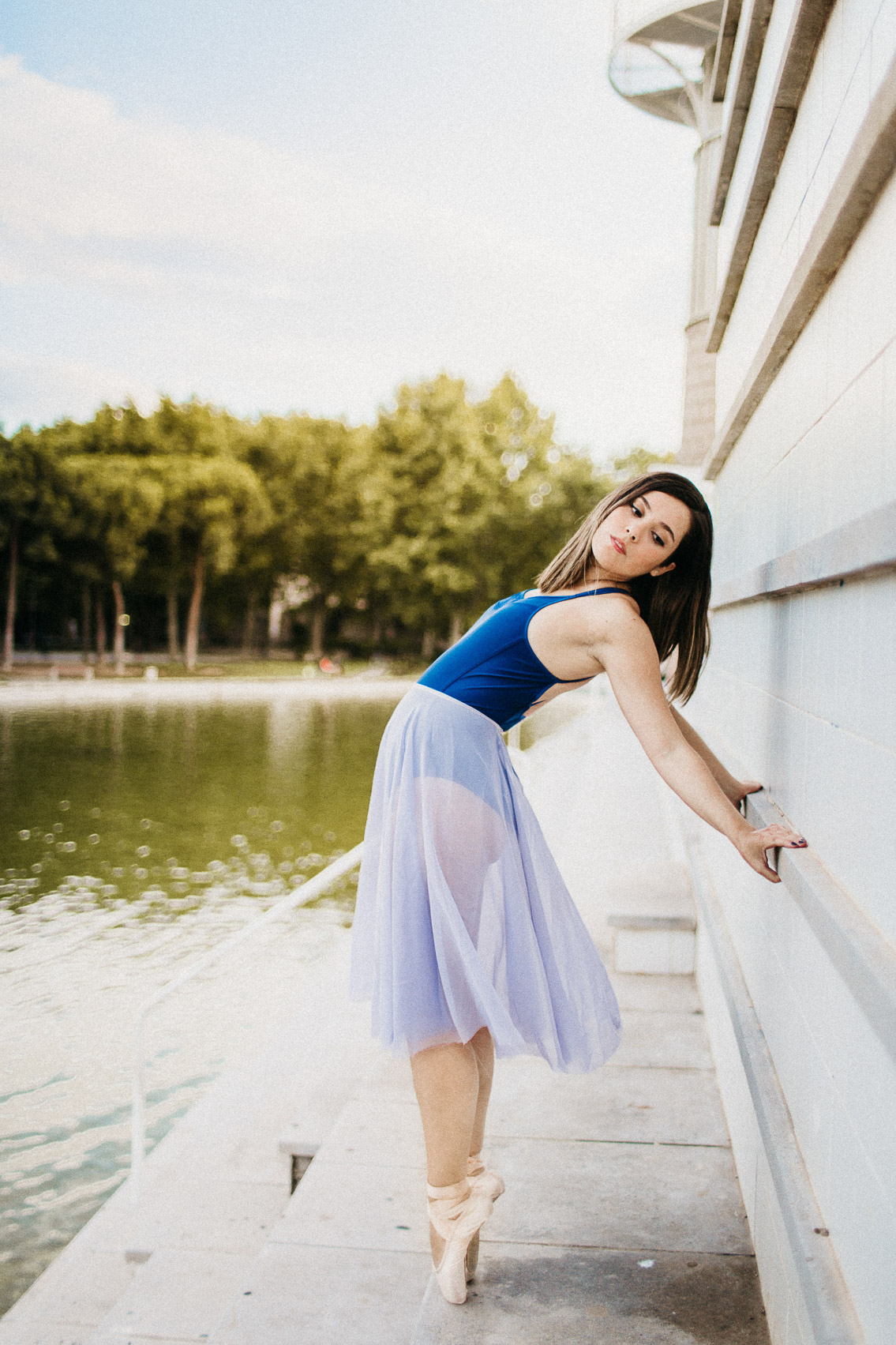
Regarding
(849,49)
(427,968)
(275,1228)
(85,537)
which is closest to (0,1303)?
(275,1228)

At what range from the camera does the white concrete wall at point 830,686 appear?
1217mm

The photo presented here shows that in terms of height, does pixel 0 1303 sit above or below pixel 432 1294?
below

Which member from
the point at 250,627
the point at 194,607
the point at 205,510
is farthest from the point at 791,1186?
the point at 250,627

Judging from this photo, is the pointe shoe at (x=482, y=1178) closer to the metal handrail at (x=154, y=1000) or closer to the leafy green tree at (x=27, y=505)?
the metal handrail at (x=154, y=1000)

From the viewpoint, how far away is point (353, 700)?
31.2 metres

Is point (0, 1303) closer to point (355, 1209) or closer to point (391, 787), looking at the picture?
point (355, 1209)

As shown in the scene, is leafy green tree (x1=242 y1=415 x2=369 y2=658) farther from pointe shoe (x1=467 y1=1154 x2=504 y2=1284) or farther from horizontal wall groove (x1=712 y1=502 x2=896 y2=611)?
horizontal wall groove (x1=712 y1=502 x2=896 y2=611)

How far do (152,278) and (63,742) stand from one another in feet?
160

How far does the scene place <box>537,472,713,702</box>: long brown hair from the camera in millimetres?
2158

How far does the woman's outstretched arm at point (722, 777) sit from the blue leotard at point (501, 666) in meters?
0.33

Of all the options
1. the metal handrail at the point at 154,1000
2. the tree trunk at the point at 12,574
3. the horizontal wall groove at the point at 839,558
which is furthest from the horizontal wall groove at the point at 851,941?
the tree trunk at the point at 12,574

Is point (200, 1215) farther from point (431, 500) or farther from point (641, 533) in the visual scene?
point (431, 500)

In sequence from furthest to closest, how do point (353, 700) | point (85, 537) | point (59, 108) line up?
1. point (59, 108)
2. point (85, 537)
3. point (353, 700)

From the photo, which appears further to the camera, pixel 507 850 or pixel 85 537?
pixel 85 537
